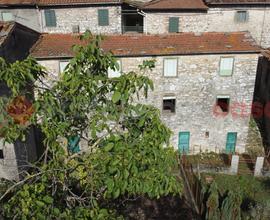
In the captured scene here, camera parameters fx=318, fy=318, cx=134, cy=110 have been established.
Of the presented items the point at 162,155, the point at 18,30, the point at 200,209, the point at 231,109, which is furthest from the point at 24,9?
the point at 162,155

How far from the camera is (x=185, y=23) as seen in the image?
23641 millimetres

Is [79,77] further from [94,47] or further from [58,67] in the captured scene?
[58,67]

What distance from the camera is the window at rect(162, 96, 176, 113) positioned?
1828 centimetres

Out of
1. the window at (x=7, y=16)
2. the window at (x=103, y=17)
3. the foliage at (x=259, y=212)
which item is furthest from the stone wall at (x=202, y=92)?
the window at (x=7, y=16)

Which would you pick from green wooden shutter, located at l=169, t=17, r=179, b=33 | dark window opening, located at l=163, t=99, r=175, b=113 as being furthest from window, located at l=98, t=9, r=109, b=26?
dark window opening, located at l=163, t=99, r=175, b=113

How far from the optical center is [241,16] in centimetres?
2411

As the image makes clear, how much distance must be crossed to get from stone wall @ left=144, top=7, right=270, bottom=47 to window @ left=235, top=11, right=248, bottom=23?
0.73 feet

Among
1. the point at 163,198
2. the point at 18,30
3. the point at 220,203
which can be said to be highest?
the point at 18,30

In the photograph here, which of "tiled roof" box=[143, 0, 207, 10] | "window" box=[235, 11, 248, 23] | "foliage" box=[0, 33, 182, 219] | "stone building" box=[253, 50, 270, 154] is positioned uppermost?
"tiled roof" box=[143, 0, 207, 10]

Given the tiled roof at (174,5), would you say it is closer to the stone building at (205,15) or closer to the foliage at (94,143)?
the stone building at (205,15)

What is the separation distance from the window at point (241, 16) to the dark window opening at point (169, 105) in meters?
9.92

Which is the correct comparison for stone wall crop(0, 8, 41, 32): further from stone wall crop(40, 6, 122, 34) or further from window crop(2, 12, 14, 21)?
stone wall crop(40, 6, 122, 34)

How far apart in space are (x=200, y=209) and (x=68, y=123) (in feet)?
30.1

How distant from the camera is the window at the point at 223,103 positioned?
1853 centimetres
